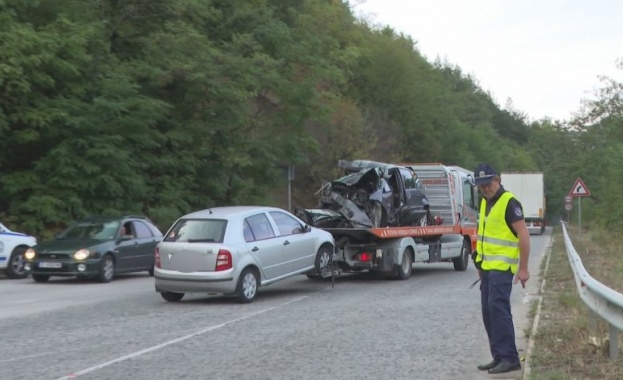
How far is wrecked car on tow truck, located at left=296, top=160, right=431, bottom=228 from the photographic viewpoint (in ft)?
66.1

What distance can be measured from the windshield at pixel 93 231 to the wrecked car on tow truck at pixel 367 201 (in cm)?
451

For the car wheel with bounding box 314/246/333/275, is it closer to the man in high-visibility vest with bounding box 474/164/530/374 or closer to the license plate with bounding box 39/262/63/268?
the license plate with bounding box 39/262/63/268

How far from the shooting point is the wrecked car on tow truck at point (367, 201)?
2014 cm

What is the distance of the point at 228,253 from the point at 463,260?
11.1 metres

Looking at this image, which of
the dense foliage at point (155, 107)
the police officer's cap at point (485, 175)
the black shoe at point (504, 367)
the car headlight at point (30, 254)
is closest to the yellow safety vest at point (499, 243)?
the police officer's cap at point (485, 175)

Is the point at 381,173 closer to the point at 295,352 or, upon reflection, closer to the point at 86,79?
the point at 295,352

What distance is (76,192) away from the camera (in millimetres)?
28484

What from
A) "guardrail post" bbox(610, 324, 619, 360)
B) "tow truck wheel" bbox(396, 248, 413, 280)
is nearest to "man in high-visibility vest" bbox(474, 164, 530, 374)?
"guardrail post" bbox(610, 324, 619, 360)

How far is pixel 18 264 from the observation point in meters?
21.9

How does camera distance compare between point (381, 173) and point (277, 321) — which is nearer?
point (277, 321)

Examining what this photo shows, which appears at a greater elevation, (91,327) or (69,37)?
(69,37)

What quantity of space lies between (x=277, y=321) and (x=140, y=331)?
206 cm

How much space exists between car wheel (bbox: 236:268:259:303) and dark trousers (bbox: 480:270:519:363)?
7291 mm

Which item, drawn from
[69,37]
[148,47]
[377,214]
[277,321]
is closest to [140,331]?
[277,321]
